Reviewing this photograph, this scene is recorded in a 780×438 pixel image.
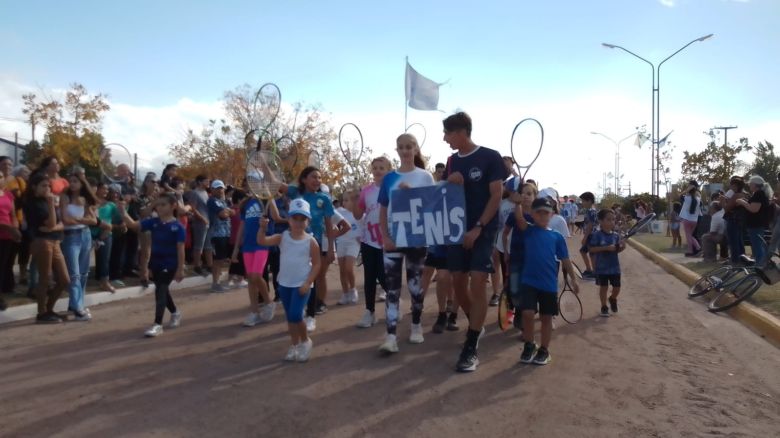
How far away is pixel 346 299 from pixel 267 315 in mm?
1824

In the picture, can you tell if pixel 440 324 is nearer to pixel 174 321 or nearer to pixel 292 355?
pixel 292 355

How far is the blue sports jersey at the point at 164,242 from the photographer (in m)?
7.70

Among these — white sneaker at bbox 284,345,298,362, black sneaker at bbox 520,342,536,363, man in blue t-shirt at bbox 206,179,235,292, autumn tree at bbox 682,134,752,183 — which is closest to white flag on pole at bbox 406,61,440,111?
man in blue t-shirt at bbox 206,179,235,292

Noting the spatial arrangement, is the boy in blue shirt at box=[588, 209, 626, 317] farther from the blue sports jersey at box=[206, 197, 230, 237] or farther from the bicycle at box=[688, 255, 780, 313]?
the blue sports jersey at box=[206, 197, 230, 237]

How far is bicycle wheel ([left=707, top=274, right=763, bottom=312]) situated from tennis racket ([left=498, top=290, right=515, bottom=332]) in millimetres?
3900

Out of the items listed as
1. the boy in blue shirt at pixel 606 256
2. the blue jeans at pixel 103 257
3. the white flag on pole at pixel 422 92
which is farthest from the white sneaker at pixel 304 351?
the white flag on pole at pixel 422 92

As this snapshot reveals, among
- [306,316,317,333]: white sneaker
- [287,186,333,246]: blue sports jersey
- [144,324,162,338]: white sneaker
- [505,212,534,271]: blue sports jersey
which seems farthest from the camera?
[287,186,333,246]: blue sports jersey

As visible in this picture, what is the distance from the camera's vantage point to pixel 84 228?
897 cm

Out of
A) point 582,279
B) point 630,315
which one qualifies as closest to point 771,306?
point 630,315

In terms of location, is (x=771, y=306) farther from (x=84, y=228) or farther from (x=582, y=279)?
(x=84, y=228)

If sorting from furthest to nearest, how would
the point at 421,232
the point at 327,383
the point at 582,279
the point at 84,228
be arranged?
the point at 582,279 → the point at 84,228 → the point at 421,232 → the point at 327,383

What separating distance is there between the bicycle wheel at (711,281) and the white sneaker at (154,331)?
8.65 metres

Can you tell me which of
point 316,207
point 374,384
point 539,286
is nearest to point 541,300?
point 539,286

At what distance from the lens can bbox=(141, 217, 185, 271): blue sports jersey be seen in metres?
7.70
